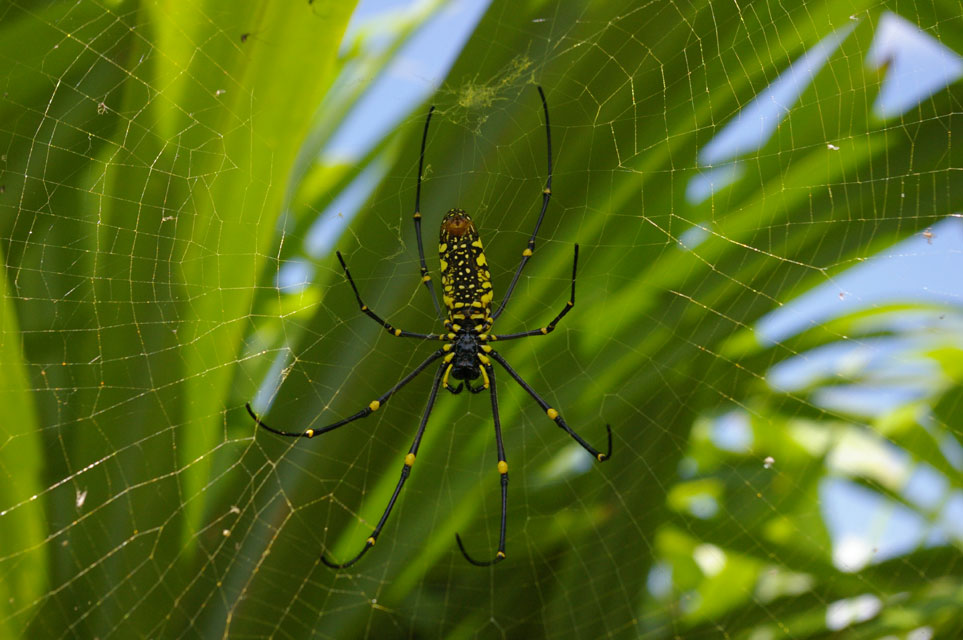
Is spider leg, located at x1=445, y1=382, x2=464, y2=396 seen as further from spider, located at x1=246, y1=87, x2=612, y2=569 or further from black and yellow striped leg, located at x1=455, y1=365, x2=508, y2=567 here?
black and yellow striped leg, located at x1=455, y1=365, x2=508, y2=567

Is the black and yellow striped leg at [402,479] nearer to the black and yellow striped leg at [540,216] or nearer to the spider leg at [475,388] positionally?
the spider leg at [475,388]

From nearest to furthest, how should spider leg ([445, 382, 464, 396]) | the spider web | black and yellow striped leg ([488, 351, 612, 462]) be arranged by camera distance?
the spider web, black and yellow striped leg ([488, 351, 612, 462]), spider leg ([445, 382, 464, 396])

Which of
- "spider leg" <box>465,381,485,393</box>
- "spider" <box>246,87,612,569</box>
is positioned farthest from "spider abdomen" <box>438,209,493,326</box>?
"spider leg" <box>465,381,485,393</box>

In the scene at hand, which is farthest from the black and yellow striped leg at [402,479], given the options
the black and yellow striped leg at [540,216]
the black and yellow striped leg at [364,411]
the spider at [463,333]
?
the black and yellow striped leg at [540,216]

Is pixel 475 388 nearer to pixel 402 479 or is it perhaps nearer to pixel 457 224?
pixel 402 479

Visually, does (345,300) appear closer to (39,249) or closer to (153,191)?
(153,191)

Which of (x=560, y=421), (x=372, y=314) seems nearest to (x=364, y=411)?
(x=372, y=314)

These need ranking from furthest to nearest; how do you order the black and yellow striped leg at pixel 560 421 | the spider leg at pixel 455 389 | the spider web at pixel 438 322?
1. the spider leg at pixel 455 389
2. the black and yellow striped leg at pixel 560 421
3. the spider web at pixel 438 322
